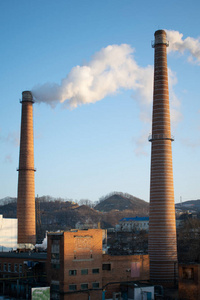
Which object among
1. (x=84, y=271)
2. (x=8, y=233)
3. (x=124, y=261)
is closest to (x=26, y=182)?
(x=8, y=233)

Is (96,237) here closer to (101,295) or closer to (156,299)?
(101,295)

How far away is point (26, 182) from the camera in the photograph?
67.1 meters

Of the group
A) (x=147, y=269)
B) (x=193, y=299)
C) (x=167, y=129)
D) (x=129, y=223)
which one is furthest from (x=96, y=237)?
(x=129, y=223)

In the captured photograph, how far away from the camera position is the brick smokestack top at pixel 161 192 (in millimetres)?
50250

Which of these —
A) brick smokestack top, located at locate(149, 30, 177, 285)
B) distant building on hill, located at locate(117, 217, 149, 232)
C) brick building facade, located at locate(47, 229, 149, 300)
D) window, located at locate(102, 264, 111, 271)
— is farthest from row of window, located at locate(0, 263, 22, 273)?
distant building on hill, located at locate(117, 217, 149, 232)

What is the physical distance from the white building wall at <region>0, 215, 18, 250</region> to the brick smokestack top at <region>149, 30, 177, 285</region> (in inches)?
966

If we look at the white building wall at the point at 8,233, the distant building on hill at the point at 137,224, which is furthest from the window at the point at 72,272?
the distant building on hill at the point at 137,224

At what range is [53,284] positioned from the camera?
40094mm

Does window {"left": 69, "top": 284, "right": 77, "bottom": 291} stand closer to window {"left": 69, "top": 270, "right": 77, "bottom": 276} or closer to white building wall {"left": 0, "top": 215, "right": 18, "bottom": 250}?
window {"left": 69, "top": 270, "right": 77, "bottom": 276}

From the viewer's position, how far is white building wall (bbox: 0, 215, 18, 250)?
2524 inches

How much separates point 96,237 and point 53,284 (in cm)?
626

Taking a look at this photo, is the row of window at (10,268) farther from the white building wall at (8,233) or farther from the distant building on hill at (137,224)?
the distant building on hill at (137,224)

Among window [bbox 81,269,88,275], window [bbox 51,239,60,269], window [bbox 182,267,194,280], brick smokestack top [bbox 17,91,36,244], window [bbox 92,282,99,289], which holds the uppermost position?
brick smokestack top [bbox 17,91,36,244]

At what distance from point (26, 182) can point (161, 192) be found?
25.2 meters
